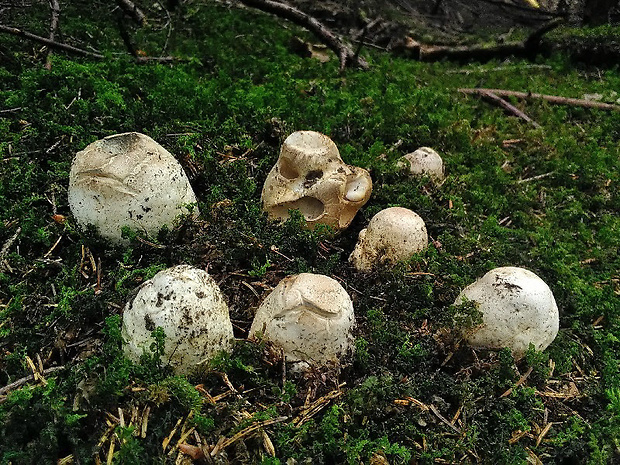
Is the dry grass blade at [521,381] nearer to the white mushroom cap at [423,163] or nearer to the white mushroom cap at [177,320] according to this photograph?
the white mushroom cap at [177,320]

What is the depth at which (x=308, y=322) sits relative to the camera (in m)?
A: 2.42

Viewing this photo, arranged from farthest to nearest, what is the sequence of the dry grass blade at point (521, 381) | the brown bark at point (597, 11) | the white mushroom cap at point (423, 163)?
the brown bark at point (597, 11)
the white mushroom cap at point (423, 163)
the dry grass blade at point (521, 381)

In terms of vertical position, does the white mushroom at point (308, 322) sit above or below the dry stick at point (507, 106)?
above

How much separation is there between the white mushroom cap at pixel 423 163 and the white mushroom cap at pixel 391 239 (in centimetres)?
81

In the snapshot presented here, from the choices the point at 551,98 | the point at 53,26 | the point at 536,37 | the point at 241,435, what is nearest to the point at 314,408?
the point at 241,435

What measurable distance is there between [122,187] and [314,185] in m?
1.12

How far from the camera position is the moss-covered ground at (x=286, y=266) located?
7.25ft

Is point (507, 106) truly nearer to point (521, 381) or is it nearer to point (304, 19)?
point (304, 19)

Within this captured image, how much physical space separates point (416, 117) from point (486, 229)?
1388 mm

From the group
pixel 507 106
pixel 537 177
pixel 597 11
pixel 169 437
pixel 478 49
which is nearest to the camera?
pixel 169 437

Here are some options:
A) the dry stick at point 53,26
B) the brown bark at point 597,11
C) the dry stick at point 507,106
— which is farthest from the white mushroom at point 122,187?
the brown bark at point 597,11

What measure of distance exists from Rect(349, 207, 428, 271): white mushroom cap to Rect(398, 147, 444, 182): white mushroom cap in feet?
2.66

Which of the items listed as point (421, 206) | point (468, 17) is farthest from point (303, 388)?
point (468, 17)

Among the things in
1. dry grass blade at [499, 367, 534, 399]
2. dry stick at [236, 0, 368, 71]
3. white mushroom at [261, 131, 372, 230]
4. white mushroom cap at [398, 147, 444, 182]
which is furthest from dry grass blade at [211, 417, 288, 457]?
dry stick at [236, 0, 368, 71]
